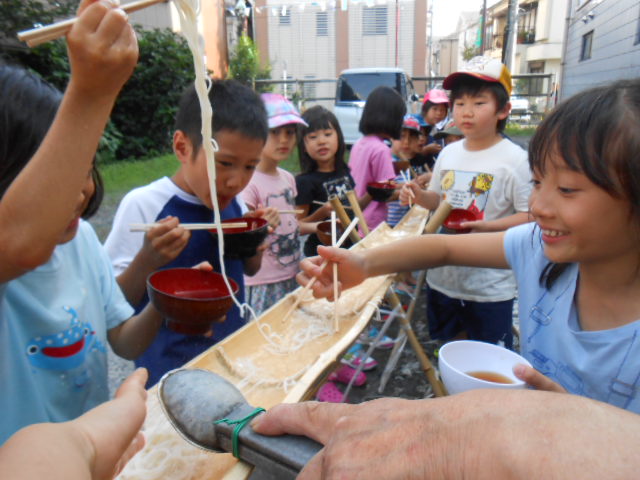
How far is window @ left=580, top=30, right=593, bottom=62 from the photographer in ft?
39.6

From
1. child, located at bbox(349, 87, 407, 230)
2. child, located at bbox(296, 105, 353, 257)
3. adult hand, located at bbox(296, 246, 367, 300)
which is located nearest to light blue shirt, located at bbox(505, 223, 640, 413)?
adult hand, located at bbox(296, 246, 367, 300)

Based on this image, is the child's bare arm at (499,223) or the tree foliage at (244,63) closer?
the child's bare arm at (499,223)

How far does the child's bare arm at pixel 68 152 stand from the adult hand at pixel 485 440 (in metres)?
0.71

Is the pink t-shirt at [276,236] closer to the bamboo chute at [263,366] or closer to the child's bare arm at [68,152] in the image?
the bamboo chute at [263,366]

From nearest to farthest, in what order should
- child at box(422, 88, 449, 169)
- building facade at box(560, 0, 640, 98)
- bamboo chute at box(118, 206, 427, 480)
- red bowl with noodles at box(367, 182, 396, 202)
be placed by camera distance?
1. bamboo chute at box(118, 206, 427, 480)
2. red bowl with noodles at box(367, 182, 396, 202)
3. child at box(422, 88, 449, 169)
4. building facade at box(560, 0, 640, 98)

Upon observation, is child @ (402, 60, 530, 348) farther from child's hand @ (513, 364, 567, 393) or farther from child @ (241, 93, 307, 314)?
child's hand @ (513, 364, 567, 393)

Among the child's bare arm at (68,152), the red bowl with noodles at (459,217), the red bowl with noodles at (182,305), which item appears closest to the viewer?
the child's bare arm at (68,152)

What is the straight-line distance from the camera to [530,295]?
1.74 m

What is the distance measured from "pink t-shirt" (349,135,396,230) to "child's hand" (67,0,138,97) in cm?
378

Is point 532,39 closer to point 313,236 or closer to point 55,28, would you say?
point 313,236

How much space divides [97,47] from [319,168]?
135 inches

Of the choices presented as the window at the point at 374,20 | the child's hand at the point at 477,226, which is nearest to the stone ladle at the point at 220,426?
the child's hand at the point at 477,226

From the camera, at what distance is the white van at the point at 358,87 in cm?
1341

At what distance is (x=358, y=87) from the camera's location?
14031 millimetres
